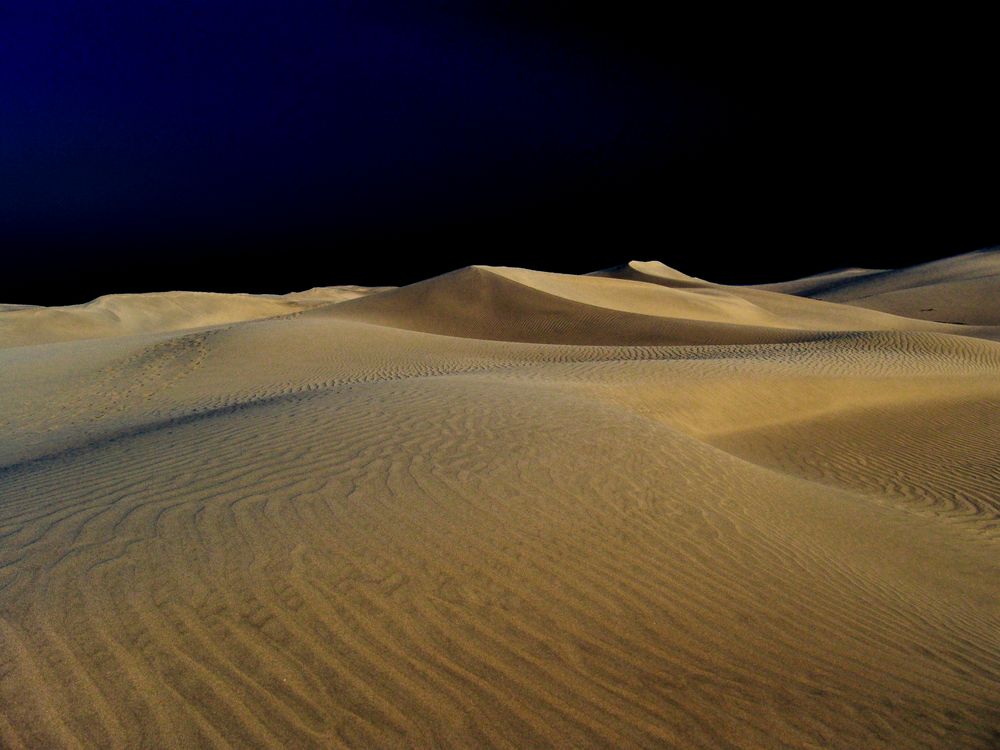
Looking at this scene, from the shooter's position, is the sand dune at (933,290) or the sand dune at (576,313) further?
the sand dune at (933,290)

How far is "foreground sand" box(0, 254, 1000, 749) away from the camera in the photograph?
3051mm

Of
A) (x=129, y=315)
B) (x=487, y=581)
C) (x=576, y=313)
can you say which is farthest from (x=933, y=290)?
(x=129, y=315)

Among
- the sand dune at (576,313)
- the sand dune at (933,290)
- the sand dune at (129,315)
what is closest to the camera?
the sand dune at (576,313)

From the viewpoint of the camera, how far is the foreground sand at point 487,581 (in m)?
3.05

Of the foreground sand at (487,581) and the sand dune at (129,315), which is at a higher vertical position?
the sand dune at (129,315)

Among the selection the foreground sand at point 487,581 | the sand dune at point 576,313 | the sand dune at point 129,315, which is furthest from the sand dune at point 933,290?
the sand dune at point 129,315

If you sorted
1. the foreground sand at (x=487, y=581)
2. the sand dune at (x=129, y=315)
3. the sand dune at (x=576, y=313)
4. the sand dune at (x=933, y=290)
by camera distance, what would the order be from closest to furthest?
1. the foreground sand at (x=487, y=581)
2. the sand dune at (x=576, y=313)
3. the sand dune at (x=129, y=315)
4. the sand dune at (x=933, y=290)

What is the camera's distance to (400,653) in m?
3.38

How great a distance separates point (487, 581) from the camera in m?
4.06

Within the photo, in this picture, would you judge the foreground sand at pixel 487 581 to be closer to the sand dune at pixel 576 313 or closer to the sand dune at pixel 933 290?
the sand dune at pixel 576 313

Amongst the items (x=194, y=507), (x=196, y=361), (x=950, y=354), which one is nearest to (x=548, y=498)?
(x=194, y=507)

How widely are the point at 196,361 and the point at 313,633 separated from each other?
15.9m

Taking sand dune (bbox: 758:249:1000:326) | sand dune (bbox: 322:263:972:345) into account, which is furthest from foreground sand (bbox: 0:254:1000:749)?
sand dune (bbox: 758:249:1000:326)

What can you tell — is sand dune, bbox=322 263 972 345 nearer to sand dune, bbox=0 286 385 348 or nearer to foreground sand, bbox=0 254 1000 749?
foreground sand, bbox=0 254 1000 749
